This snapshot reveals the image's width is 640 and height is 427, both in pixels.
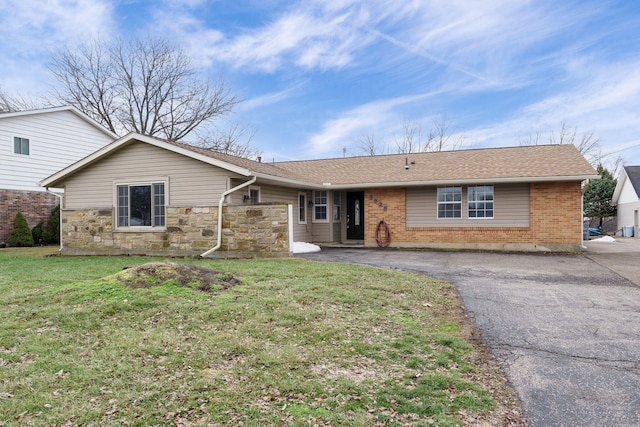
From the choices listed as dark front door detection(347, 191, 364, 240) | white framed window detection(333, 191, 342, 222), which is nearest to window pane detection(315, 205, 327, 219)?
white framed window detection(333, 191, 342, 222)

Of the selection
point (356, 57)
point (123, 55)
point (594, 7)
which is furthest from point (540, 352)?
point (123, 55)

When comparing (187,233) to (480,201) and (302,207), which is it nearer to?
(302,207)

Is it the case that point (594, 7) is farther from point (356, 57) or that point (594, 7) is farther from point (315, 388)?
point (315, 388)

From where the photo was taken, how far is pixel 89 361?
12.0 feet

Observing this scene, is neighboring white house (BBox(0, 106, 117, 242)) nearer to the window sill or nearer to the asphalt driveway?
the window sill

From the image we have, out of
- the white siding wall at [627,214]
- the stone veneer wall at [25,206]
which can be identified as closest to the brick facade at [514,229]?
the stone veneer wall at [25,206]

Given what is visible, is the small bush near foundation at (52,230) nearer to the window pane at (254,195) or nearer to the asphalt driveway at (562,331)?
the window pane at (254,195)

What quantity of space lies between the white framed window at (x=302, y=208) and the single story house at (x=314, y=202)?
0.06 m

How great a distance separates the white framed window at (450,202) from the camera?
14.8 metres

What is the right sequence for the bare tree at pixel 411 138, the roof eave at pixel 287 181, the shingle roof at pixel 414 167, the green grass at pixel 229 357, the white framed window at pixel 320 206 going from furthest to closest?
the bare tree at pixel 411 138
the white framed window at pixel 320 206
the shingle roof at pixel 414 167
the roof eave at pixel 287 181
the green grass at pixel 229 357

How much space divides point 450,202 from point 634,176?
62.3ft

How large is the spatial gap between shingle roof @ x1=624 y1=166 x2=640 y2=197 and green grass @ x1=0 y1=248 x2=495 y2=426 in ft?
84.1

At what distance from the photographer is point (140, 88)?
27828 millimetres

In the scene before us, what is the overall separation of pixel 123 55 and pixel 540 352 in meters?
30.0
